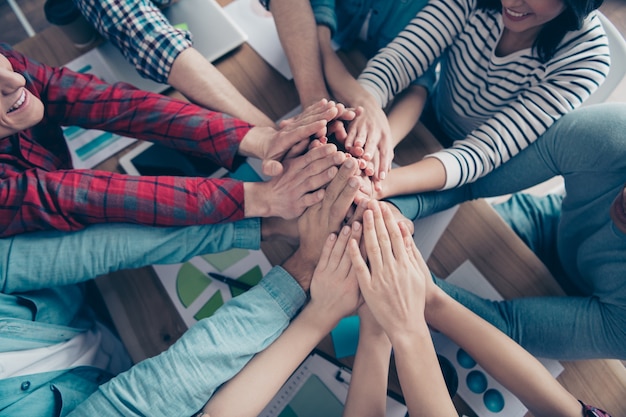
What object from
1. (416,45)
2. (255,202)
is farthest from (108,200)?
(416,45)

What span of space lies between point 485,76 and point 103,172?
91 cm

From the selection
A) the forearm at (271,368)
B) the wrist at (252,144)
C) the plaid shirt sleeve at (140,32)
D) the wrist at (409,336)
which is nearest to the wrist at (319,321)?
the forearm at (271,368)

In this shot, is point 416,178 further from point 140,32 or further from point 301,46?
point 140,32

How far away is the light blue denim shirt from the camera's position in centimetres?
69

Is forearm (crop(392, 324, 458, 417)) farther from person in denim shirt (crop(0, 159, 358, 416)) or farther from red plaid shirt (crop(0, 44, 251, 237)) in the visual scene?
red plaid shirt (crop(0, 44, 251, 237))

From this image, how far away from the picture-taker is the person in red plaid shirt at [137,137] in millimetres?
756

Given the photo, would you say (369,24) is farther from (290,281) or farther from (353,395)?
(353,395)

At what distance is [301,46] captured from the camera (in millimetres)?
961

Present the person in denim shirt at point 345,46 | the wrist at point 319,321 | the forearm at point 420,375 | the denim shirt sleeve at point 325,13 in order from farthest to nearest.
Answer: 1. the denim shirt sleeve at point 325,13
2. the person in denim shirt at point 345,46
3. the wrist at point 319,321
4. the forearm at point 420,375

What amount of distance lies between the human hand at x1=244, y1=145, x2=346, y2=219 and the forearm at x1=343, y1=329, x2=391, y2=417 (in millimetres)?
312

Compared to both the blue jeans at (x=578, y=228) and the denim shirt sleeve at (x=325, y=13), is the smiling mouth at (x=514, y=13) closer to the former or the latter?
the blue jeans at (x=578, y=228)

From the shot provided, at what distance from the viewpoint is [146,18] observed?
90cm

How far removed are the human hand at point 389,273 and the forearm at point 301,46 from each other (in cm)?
34

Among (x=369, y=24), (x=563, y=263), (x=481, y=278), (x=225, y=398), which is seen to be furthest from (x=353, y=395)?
(x=369, y=24)
